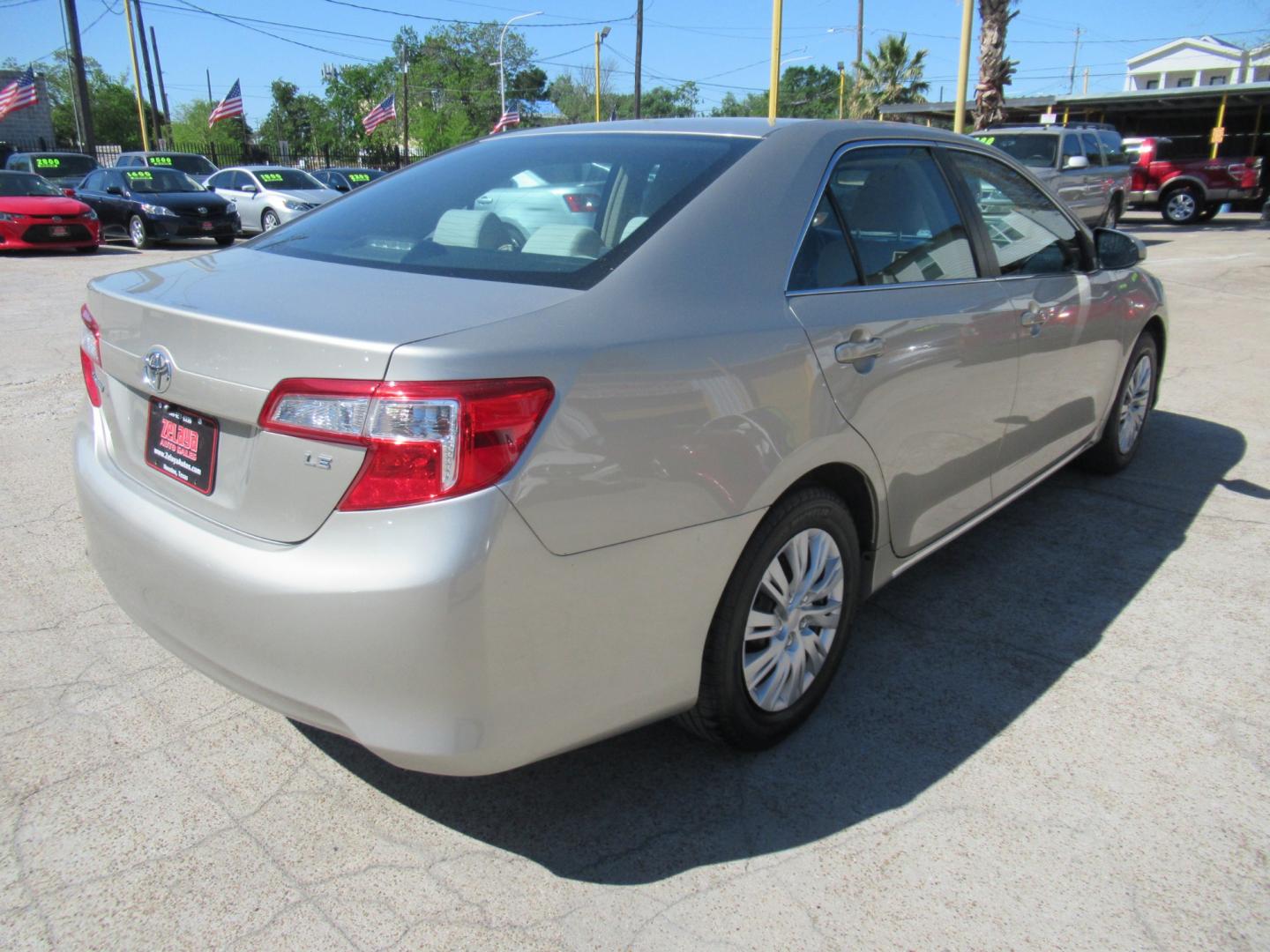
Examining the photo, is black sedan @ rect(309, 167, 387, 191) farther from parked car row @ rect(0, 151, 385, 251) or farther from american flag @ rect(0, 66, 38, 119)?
american flag @ rect(0, 66, 38, 119)

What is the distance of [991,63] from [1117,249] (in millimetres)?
18047

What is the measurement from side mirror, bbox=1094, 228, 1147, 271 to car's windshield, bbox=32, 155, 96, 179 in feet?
74.3

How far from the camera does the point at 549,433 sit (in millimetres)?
1857

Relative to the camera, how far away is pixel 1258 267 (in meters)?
14.0

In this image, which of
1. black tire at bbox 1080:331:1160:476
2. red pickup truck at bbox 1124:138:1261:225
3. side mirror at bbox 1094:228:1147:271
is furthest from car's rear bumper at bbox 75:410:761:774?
red pickup truck at bbox 1124:138:1261:225

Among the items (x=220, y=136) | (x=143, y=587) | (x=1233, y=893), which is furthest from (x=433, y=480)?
(x=220, y=136)

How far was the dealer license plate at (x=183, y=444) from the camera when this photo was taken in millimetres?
2096

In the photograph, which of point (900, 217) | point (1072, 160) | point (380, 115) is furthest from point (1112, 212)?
point (380, 115)

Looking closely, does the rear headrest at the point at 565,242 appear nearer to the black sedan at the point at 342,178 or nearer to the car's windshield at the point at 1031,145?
the car's windshield at the point at 1031,145

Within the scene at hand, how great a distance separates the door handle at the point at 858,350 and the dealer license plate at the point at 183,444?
4.93 ft

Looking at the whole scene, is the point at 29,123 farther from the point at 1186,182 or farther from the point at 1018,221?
the point at 1018,221

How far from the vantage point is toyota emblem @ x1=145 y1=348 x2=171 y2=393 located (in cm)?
215

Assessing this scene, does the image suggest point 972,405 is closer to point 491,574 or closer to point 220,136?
point 491,574

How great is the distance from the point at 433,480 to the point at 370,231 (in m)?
1.20
